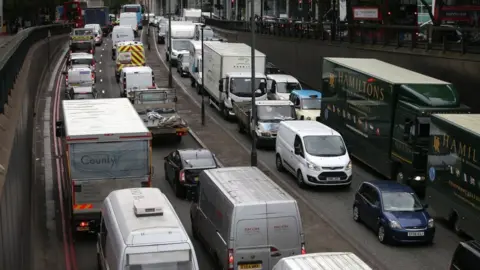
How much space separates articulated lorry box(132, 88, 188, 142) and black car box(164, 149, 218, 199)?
6702 mm

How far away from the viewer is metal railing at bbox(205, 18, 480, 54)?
103 feet

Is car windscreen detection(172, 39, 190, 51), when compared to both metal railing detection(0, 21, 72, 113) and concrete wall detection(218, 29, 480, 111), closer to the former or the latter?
concrete wall detection(218, 29, 480, 111)

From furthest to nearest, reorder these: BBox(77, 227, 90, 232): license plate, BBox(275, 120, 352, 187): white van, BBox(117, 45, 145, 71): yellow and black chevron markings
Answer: BBox(117, 45, 145, 71): yellow and black chevron markings, BBox(275, 120, 352, 187): white van, BBox(77, 227, 90, 232): license plate

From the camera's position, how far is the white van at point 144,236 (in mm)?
13859

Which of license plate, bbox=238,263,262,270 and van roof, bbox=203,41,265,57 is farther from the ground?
van roof, bbox=203,41,265,57

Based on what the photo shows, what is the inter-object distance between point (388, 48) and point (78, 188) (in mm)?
22440

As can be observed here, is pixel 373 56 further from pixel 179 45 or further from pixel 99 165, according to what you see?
pixel 179 45

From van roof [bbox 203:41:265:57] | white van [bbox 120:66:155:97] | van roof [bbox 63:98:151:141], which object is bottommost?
white van [bbox 120:66:155:97]

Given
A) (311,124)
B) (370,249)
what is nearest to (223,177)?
(370,249)

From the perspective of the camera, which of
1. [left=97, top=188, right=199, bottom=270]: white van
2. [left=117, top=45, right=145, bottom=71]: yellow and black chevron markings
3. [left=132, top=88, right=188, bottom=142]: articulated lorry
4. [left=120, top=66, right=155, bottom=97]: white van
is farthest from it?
[left=117, top=45, right=145, bottom=71]: yellow and black chevron markings

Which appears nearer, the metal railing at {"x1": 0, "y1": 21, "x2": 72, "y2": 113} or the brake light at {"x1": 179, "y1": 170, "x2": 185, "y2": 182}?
the metal railing at {"x1": 0, "y1": 21, "x2": 72, "y2": 113}

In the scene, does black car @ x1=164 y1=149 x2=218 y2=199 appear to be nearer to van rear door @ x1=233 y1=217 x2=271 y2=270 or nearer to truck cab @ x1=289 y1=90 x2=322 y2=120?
van rear door @ x1=233 y1=217 x2=271 y2=270

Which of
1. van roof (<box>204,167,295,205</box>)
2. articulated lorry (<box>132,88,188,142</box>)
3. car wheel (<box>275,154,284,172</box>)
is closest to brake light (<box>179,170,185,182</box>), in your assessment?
van roof (<box>204,167,295,205</box>)

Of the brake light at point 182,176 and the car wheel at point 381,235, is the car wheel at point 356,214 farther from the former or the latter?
the brake light at point 182,176
